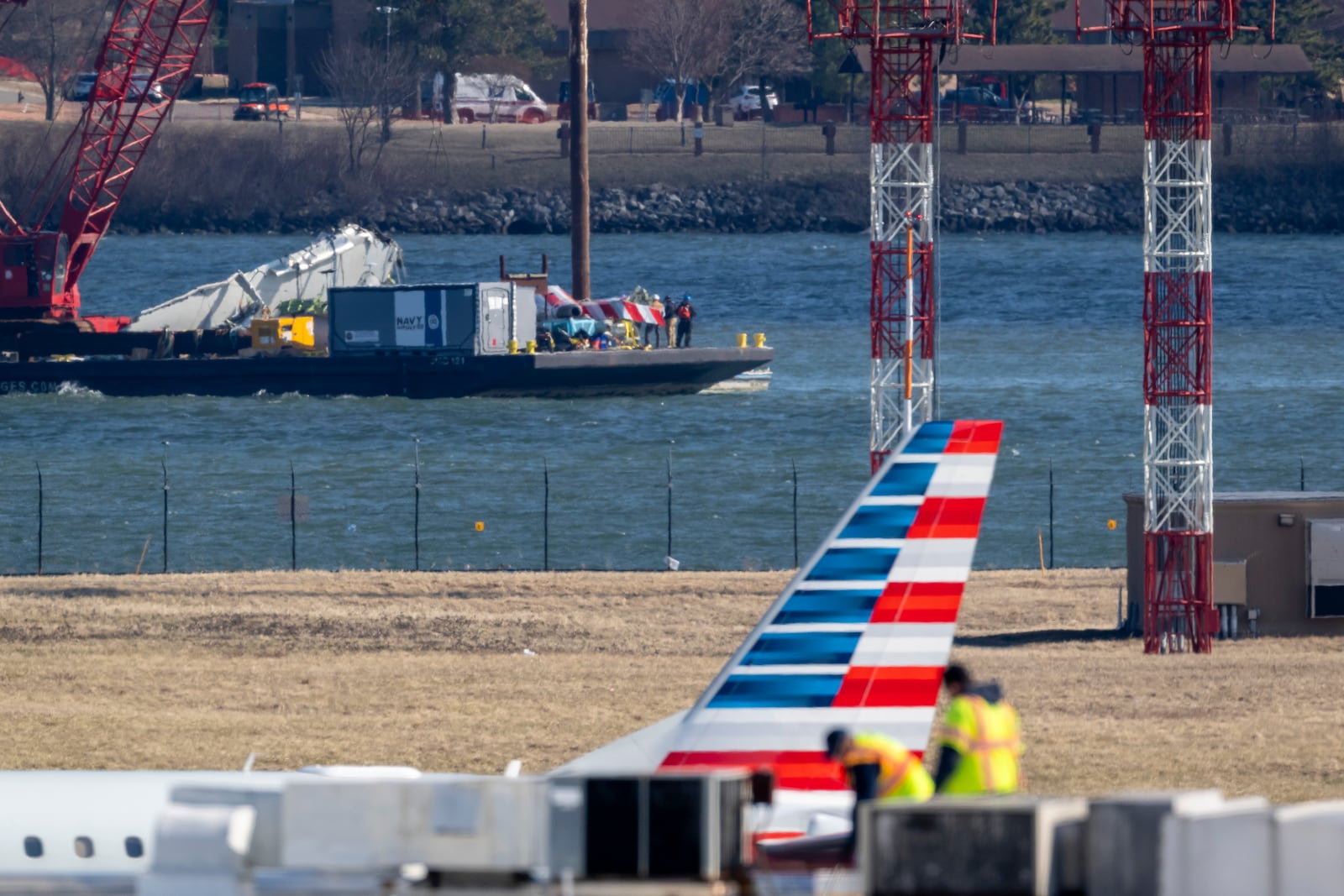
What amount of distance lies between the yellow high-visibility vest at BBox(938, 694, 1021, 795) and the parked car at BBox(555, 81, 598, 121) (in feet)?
532

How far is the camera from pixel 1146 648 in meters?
32.2

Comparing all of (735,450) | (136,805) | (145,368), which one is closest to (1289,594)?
(136,805)

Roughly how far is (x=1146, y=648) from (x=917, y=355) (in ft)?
32.1

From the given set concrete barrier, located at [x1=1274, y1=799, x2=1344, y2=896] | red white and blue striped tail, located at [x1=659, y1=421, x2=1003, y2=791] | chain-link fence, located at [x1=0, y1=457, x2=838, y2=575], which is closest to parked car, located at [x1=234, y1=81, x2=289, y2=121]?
→ chain-link fence, located at [x1=0, y1=457, x2=838, y2=575]

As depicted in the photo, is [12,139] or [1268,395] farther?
[12,139]

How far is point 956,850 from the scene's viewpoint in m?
8.73

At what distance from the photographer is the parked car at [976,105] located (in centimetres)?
17212

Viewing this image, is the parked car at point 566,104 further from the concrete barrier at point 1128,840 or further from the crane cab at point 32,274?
the concrete barrier at point 1128,840

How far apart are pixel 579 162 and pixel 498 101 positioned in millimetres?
84035

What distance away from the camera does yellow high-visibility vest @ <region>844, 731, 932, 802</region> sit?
1203 centimetres

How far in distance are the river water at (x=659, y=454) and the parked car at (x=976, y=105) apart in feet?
158

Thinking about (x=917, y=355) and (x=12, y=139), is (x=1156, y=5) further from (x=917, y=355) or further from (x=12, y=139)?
(x=12, y=139)

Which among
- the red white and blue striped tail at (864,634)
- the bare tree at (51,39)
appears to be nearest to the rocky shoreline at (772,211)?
the bare tree at (51,39)

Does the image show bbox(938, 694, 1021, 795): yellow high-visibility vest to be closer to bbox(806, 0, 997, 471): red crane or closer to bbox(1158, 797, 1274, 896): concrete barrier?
bbox(1158, 797, 1274, 896): concrete barrier
